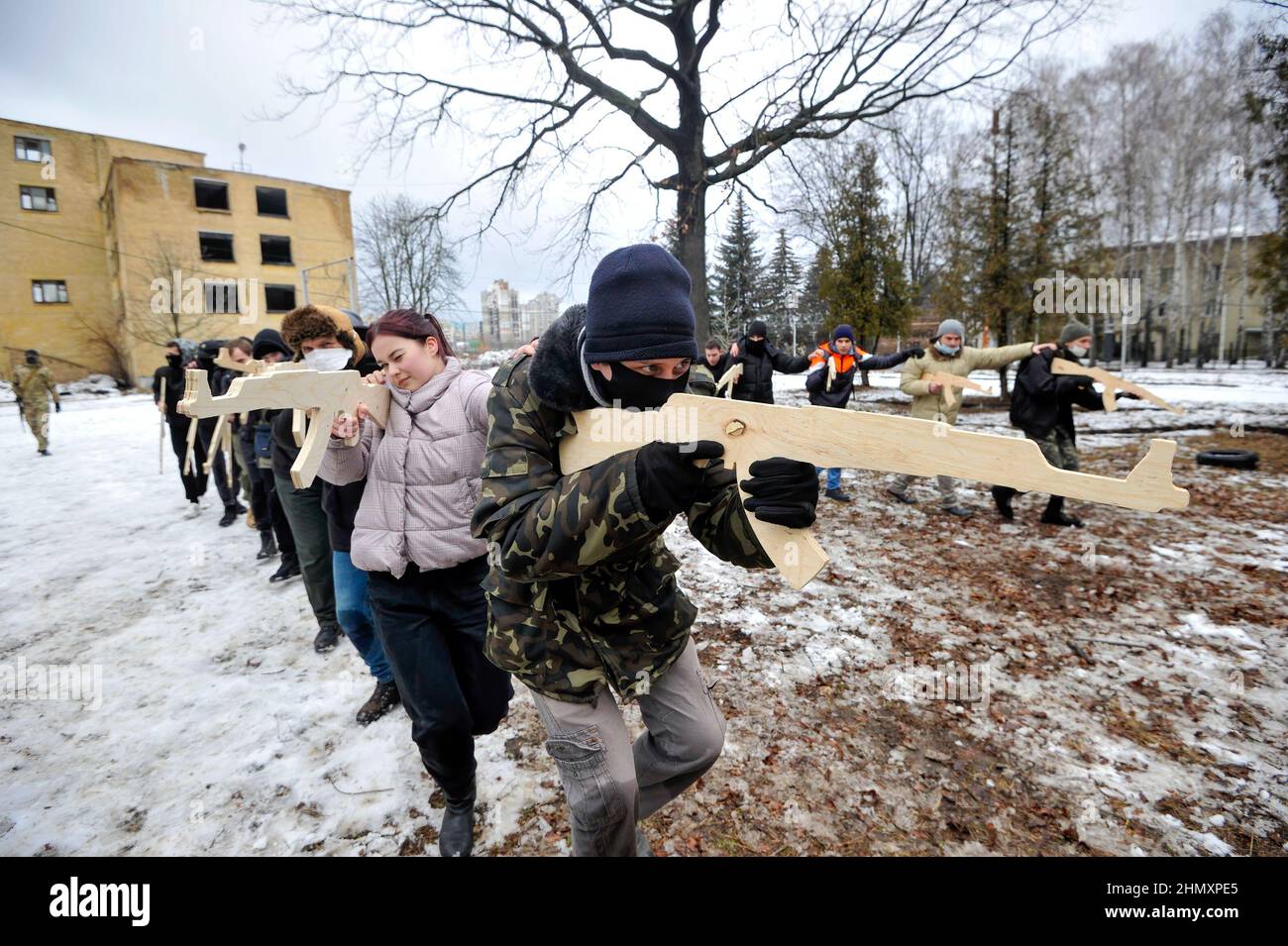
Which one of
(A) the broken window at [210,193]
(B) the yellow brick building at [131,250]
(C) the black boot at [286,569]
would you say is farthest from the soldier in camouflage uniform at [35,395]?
(A) the broken window at [210,193]

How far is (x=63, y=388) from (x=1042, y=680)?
139 feet

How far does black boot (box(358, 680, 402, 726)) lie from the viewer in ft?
11.0

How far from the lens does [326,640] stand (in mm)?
4203

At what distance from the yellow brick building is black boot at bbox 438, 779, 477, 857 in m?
35.7

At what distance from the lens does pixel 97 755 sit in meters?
3.13

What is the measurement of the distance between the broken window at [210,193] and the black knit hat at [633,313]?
42368 mm

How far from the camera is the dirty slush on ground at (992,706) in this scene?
2.54 m

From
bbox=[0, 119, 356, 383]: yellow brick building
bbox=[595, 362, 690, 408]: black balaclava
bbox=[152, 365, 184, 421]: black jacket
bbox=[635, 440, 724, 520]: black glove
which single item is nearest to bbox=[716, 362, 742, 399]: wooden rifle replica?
bbox=[595, 362, 690, 408]: black balaclava

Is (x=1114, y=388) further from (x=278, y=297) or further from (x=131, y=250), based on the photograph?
(x=131, y=250)

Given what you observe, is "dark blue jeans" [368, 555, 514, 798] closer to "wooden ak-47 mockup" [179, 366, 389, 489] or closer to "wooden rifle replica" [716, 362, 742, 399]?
"wooden ak-47 mockup" [179, 366, 389, 489]

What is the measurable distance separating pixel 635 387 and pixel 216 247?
137 feet

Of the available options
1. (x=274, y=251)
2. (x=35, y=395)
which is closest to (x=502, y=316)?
(x=274, y=251)
